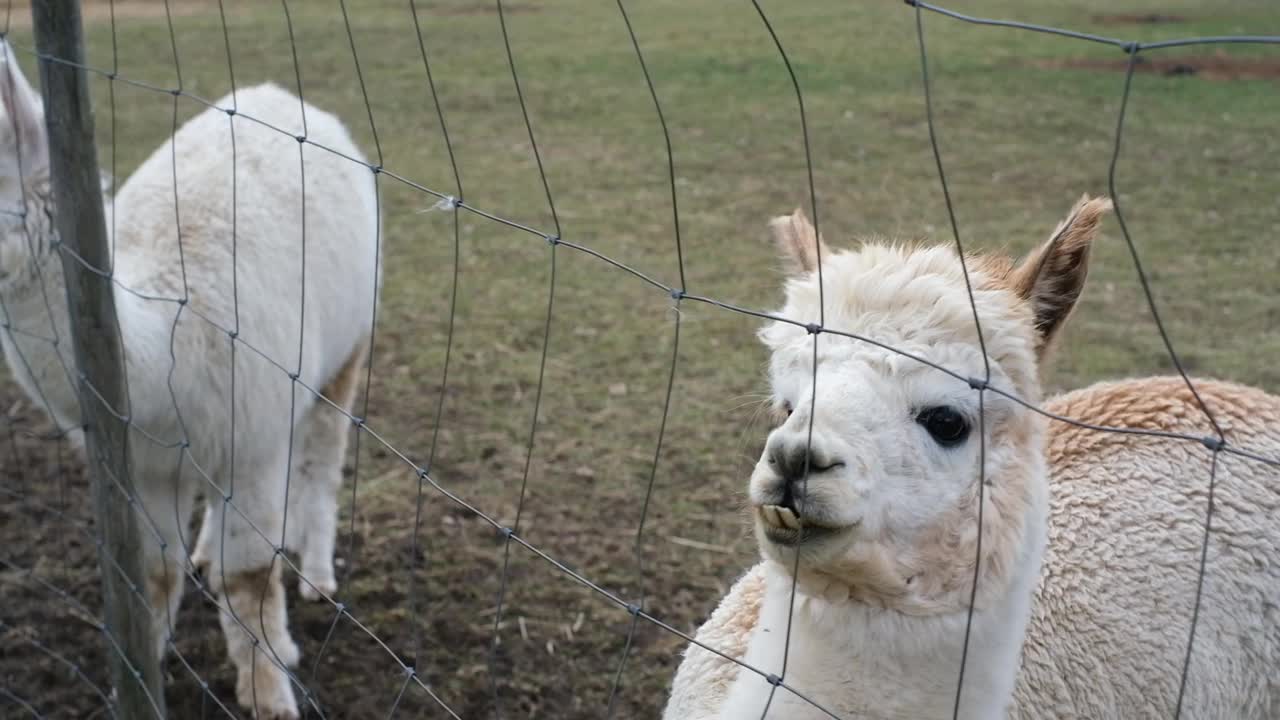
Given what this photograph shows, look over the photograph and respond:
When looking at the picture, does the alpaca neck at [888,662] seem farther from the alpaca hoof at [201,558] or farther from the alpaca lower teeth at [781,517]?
the alpaca hoof at [201,558]

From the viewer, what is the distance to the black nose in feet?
4.74

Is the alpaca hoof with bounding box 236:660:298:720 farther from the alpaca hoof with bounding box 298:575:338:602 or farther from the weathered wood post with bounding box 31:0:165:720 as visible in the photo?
the weathered wood post with bounding box 31:0:165:720

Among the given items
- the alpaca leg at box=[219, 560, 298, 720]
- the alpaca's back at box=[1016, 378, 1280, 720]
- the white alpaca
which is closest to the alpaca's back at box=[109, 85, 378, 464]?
A: the white alpaca

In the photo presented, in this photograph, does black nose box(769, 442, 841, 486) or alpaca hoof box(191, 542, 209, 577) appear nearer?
black nose box(769, 442, 841, 486)

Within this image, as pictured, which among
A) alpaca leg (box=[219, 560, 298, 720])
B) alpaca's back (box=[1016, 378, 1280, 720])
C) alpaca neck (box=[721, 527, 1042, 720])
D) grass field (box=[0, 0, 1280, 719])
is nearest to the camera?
alpaca neck (box=[721, 527, 1042, 720])

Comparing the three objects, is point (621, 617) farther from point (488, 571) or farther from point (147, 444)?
point (147, 444)

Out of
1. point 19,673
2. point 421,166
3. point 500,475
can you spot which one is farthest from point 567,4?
point 19,673

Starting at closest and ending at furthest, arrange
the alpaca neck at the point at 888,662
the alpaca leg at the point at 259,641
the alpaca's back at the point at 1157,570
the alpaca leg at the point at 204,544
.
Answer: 1. the alpaca neck at the point at 888,662
2. the alpaca's back at the point at 1157,570
3. the alpaca leg at the point at 259,641
4. the alpaca leg at the point at 204,544

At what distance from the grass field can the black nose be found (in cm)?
17

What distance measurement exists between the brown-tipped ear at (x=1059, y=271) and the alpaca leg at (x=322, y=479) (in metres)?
2.59

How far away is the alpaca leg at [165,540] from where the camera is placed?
293 cm

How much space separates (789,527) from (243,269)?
2.07 metres

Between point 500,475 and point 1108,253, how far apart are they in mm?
4104

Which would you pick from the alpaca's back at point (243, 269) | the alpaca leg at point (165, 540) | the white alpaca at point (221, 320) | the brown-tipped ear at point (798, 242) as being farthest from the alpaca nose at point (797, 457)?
the alpaca leg at point (165, 540)
